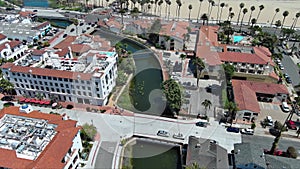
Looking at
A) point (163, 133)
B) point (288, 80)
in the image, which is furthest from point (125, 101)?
point (288, 80)

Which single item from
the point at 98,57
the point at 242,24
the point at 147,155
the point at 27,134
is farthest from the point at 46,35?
the point at 242,24

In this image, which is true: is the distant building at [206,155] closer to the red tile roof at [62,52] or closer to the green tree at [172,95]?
the green tree at [172,95]

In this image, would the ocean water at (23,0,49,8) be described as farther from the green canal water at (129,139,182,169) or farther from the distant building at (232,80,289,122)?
the distant building at (232,80,289,122)

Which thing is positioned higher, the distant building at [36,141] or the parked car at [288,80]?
the parked car at [288,80]

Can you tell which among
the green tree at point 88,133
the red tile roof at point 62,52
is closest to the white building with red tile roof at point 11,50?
the red tile roof at point 62,52

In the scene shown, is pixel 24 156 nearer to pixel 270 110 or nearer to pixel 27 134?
pixel 27 134
